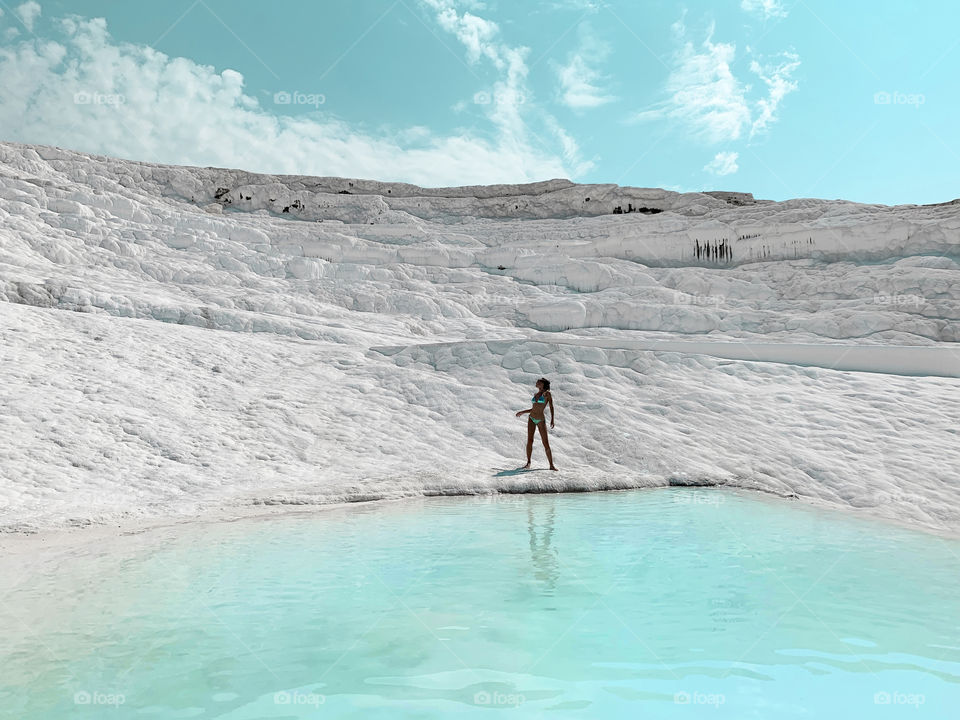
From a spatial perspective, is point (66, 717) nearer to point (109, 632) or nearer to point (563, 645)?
point (109, 632)

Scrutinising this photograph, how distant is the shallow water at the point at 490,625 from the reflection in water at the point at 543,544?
0.03m

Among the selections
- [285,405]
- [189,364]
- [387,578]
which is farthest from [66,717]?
[189,364]

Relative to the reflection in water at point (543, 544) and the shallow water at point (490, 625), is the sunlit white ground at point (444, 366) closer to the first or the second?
the reflection in water at point (543, 544)

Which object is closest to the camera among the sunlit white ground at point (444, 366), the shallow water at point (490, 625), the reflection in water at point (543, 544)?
the shallow water at point (490, 625)

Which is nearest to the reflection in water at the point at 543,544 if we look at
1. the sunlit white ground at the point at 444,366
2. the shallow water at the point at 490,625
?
the shallow water at the point at 490,625

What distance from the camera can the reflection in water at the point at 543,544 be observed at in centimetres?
493

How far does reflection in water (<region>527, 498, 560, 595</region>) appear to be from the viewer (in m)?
4.93

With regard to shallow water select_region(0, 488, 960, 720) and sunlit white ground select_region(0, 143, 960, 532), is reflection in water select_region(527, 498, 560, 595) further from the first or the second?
sunlit white ground select_region(0, 143, 960, 532)

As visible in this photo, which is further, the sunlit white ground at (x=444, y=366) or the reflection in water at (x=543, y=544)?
the sunlit white ground at (x=444, y=366)

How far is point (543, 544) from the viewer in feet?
19.5

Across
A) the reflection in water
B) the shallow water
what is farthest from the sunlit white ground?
the shallow water

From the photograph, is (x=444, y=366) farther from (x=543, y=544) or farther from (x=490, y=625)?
(x=490, y=625)

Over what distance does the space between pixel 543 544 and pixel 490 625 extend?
202cm

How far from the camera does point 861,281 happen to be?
78.8ft
